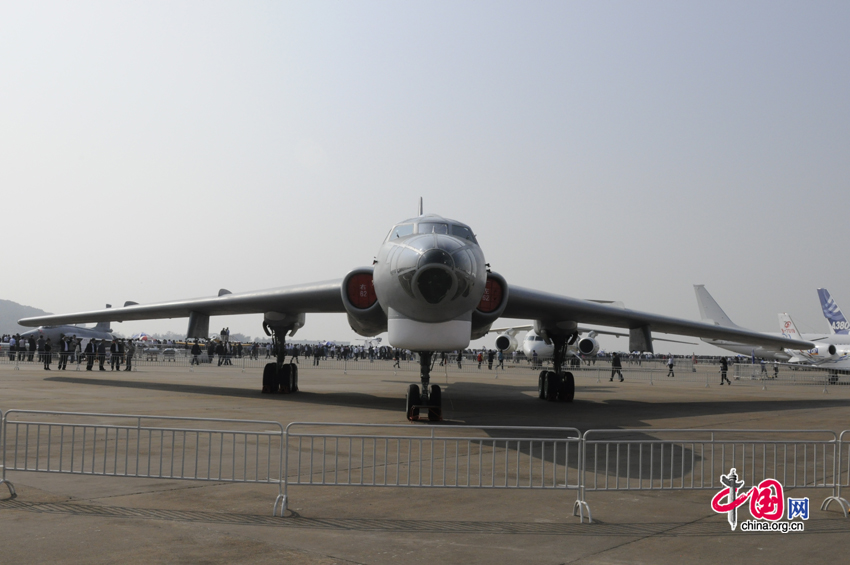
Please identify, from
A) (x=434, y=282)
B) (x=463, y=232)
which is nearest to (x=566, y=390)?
(x=463, y=232)

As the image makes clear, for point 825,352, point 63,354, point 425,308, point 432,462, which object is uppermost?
point 425,308

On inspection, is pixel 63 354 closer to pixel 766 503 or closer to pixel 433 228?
pixel 433 228

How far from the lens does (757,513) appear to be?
5664 millimetres

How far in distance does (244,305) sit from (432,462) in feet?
37.7

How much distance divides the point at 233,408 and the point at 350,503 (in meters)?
7.96

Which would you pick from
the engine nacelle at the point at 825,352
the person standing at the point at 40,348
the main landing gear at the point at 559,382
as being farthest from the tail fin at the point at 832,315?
the person standing at the point at 40,348

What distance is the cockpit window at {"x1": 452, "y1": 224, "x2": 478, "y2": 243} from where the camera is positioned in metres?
11.6

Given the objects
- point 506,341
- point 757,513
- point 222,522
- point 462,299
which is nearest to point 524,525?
point 757,513

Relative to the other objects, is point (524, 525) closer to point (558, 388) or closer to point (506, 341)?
point (558, 388)

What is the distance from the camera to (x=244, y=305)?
16.7 meters

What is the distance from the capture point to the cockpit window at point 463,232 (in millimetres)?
11641

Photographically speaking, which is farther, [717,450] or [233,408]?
[233,408]

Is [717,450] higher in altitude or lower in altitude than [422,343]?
lower

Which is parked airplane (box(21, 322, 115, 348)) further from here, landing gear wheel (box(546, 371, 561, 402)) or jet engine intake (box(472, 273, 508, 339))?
jet engine intake (box(472, 273, 508, 339))
